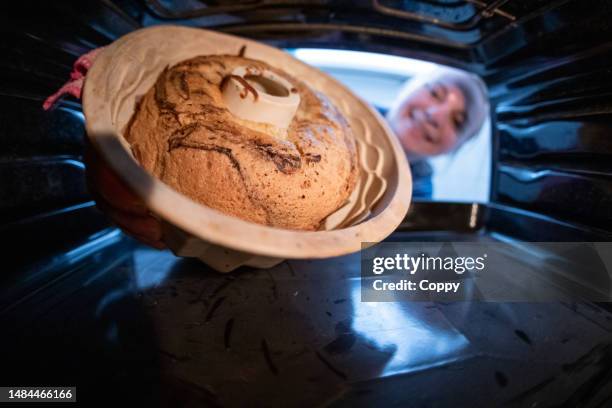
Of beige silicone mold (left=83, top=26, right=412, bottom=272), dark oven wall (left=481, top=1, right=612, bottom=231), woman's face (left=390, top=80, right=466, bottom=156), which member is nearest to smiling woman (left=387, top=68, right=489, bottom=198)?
woman's face (left=390, top=80, right=466, bottom=156)

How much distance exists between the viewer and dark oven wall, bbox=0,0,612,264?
2.48 ft

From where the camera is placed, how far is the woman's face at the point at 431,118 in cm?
196

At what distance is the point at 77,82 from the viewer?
68cm

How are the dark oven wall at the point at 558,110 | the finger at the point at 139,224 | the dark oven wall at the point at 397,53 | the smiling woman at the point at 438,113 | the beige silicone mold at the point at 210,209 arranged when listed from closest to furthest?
the beige silicone mold at the point at 210,209, the finger at the point at 139,224, the dark oven wall at the point at 397,53, the dark oven wall at the point at 558,110, the smiling woman at the point at 438,113

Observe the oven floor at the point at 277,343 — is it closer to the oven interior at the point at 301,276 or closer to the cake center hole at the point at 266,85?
the oven interior at the point at 301,276

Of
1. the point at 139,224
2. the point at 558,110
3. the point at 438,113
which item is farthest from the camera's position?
the point at 438,113

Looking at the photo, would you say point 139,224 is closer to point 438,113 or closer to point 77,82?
point 77,82

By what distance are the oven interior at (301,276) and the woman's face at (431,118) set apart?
2.23ft

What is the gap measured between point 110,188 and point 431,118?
1.90 metres

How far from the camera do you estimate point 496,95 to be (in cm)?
136

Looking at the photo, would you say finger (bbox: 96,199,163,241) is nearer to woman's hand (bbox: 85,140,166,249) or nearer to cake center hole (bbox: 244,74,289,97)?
woman's hand (bbox: 85,140,166,249)

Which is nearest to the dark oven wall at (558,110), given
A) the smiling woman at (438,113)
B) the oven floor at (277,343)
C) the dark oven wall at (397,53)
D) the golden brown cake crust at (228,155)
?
the dark oven wall at (397,53)

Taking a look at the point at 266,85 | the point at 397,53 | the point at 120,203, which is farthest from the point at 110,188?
the point at 397,53

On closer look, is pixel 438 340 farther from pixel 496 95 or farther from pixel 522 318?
pixel 496 95
